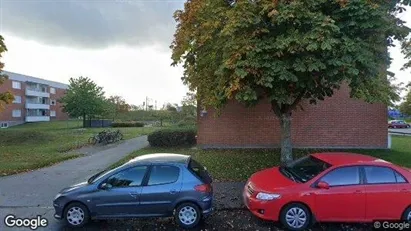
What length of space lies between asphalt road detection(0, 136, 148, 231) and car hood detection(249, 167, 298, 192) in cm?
410

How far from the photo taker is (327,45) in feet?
22.9

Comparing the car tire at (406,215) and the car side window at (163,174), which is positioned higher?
the car side window at (163,174)

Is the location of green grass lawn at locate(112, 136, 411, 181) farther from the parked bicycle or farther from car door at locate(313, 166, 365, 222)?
the parked bicycle

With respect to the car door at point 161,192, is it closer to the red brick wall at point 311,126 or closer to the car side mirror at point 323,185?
the car side mirror at point 323,185

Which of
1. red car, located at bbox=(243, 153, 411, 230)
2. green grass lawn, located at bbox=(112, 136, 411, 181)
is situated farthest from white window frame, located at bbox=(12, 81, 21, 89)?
red car, located at bbox=(243, 153, 411, 230)

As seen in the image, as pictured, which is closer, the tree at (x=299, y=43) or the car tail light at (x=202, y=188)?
the car tail light at (x=202, y=188)

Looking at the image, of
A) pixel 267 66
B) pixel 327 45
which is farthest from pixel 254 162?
pixel 327 45

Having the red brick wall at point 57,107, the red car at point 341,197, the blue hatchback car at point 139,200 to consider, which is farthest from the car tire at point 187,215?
the red brick wall at point 57,107

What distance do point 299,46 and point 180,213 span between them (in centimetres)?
464

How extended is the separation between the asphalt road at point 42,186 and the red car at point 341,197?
4.36 m

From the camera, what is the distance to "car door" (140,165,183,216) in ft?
20.4

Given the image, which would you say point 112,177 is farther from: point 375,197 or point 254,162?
point 254,162

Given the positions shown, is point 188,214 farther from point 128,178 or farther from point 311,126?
point 311,126

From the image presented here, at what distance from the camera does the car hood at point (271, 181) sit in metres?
6.30
